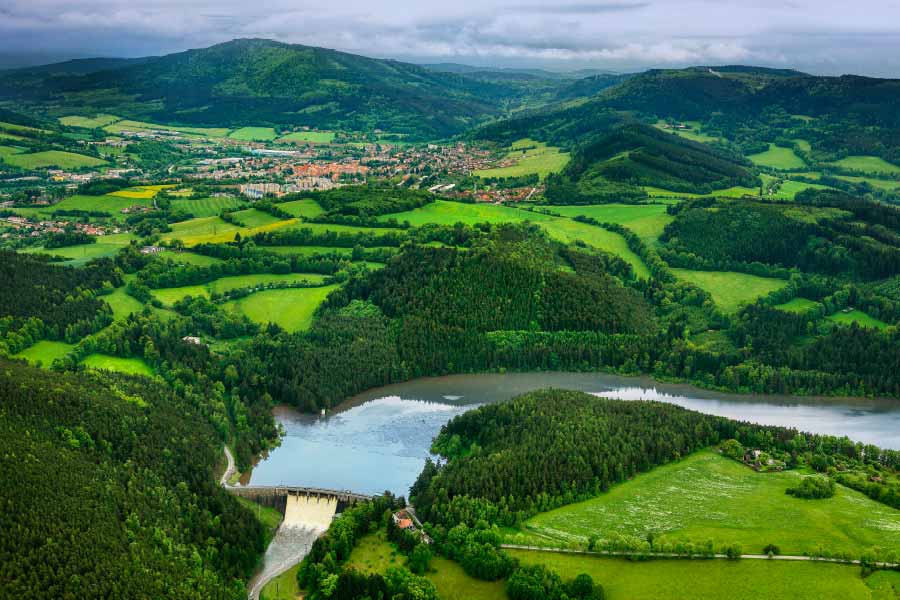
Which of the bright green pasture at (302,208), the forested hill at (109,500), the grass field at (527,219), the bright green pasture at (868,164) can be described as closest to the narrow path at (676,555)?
the forested hill at (109,500)

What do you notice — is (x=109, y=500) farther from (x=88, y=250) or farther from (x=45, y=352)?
(x=88, y=250)

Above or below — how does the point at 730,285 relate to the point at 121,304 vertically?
above

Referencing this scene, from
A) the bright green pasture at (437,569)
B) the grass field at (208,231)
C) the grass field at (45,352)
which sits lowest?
the bright green pasture at (437,569)

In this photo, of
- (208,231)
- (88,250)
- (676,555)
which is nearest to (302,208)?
(208,231)

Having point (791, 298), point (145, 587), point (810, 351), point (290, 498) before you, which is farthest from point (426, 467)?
point (791, 298)

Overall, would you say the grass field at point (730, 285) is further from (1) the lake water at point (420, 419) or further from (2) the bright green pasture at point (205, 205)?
(2) the bright green pasture at point (205, 205)

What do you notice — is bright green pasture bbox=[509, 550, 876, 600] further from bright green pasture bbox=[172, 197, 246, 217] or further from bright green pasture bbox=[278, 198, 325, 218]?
bright green pasture bbox=[172, 197, 246, 217]
